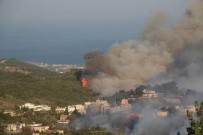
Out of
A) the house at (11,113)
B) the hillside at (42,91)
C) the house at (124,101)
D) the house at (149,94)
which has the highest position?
the hillside at (42,91)

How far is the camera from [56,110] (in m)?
31.0

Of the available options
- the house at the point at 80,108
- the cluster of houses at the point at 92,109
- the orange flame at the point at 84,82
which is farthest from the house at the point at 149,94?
the orange flame at the point at 84,82

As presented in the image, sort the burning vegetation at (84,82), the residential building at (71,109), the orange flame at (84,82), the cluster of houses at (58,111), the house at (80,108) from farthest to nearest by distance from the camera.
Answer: the orange flame at (84,82) < the burning vegetation at (84,82) < the residential building at (71,109) < the house at (80,108) < the cluster of houses at (58,111)

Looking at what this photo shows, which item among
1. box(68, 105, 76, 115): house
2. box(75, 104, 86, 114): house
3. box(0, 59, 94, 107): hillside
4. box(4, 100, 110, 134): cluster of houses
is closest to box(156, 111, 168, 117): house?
box(4, 100, 110, 134): cluster of houses

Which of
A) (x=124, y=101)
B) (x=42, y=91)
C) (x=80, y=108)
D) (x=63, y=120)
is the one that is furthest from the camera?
(x=42, y=91)

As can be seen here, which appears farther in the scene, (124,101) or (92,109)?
(124,101)

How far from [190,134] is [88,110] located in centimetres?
1560

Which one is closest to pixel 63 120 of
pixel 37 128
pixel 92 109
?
pixel 92 109

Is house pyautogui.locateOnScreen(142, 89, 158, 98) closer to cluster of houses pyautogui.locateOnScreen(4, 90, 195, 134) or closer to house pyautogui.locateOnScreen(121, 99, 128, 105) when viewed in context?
cluster of houses pyautogui.locateOnScreen(4, 90, 195, 134)

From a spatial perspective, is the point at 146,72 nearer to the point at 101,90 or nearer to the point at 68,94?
the point at 101,90

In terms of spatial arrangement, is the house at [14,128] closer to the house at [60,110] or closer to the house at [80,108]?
the house at [80,108]

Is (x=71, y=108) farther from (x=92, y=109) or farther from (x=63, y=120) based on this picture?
(x=63, y=120)

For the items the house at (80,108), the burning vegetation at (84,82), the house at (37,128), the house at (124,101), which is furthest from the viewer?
the burning vegetation at (84,82)

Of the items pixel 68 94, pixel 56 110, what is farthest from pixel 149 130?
pixel 68 94
